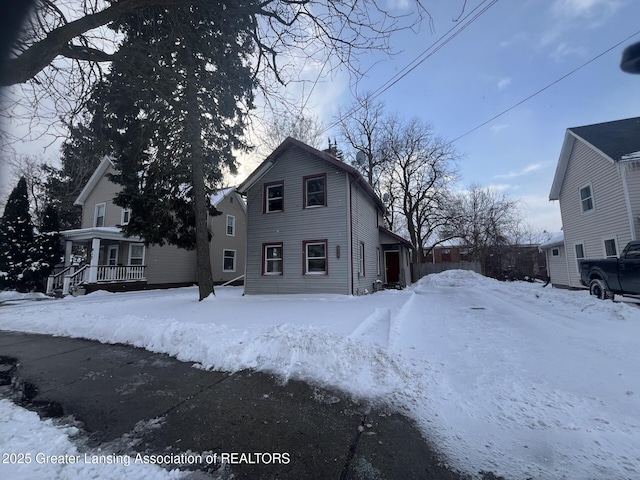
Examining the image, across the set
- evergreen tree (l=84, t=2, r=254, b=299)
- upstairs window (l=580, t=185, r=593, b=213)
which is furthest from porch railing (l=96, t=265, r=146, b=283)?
upstairs window (l=580, t=185, r=593, b=213)

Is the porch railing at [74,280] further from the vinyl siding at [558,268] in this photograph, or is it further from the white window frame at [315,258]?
the vinyl siding at [558,268]

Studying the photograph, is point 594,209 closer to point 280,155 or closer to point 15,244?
point 280,155

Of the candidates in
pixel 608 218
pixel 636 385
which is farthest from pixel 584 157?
pixel 636 385

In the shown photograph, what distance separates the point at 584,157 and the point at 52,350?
21.9m

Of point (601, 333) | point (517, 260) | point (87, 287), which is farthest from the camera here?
point (517, 260)

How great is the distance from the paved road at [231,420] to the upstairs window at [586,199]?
17679 mm

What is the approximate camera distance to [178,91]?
6.24 meters

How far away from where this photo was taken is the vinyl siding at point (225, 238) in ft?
68.7

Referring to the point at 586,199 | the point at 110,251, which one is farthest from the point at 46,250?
the point at 586,199

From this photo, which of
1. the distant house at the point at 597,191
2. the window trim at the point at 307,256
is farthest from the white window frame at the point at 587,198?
the window trim at the point at 307,256

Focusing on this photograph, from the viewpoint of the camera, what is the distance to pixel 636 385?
3.21 metres

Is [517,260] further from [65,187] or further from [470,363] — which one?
[65,187]

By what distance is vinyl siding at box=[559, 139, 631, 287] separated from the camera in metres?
12.1

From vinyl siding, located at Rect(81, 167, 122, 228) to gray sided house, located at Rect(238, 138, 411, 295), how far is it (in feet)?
38.8
